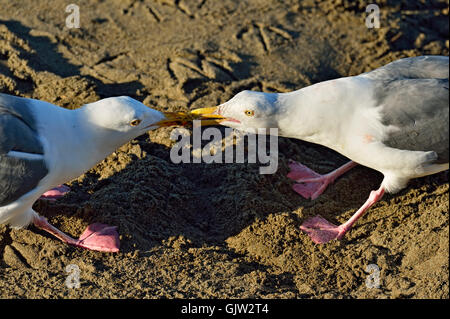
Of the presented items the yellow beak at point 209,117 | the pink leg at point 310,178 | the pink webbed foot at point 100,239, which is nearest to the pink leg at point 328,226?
the pink leg at point 310,178

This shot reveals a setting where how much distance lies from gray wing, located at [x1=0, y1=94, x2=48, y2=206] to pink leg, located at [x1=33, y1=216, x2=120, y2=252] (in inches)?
21.3

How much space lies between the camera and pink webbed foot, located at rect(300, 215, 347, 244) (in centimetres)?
520

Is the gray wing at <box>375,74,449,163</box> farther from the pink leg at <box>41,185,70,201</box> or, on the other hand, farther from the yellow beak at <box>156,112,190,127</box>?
the pink leg at <box>41,185,70,201</box>

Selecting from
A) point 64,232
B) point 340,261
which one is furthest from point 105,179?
point 340,261

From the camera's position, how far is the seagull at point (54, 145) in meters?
4.46

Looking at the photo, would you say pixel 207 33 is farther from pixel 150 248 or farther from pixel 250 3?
pixel 150 248

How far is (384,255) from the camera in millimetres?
4965

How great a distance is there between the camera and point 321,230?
5.28 metres

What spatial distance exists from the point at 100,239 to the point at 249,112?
165 centimetres

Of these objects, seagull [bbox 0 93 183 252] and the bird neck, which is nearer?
seagull [bbox 0 93 183 252]

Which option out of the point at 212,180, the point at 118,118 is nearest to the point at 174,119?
the point at 118,118

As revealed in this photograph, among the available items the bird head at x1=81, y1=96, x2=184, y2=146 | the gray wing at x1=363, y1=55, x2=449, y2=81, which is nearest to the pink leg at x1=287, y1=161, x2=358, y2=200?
the gray wing at x1=363, y1=55, x2=449, y2=81

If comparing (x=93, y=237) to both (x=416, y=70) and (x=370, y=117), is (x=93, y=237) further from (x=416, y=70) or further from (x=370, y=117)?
(x=416, y=70)

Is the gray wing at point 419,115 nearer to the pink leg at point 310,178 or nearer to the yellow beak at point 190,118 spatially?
the pink leg at point 310,178
